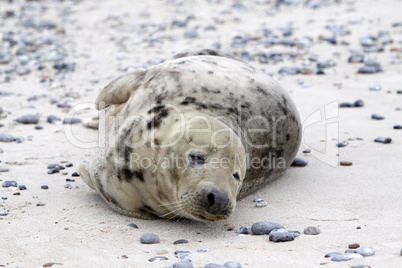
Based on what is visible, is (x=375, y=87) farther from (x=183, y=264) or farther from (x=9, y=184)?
(x=183, y=264)

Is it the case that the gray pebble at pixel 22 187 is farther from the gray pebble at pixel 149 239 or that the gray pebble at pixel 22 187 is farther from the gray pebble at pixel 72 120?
the gray pebble at pixel 72 120

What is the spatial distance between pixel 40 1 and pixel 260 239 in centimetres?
1180

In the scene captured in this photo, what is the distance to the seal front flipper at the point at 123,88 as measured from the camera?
4086 millimetres

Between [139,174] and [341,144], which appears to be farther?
[341,144]

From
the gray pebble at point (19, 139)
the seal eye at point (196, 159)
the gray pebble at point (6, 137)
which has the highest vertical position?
the seal eye at point (196, 159)

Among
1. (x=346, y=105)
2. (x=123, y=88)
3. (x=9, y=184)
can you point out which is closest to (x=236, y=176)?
(x=123, y=88)

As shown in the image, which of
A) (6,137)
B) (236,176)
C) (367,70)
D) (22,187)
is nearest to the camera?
(236,176)

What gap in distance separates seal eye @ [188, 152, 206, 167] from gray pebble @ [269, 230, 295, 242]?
0.53 meters

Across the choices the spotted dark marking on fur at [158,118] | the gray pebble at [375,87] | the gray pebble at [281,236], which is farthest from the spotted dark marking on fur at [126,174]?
the gray pebble at [375,87]

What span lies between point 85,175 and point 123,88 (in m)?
0.64

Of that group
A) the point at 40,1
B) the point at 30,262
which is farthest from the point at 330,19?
the point at 30,262

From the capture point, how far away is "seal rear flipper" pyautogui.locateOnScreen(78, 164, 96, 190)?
404 centimetres

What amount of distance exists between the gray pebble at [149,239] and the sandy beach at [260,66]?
5 cm

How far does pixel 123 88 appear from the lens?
161 inches
